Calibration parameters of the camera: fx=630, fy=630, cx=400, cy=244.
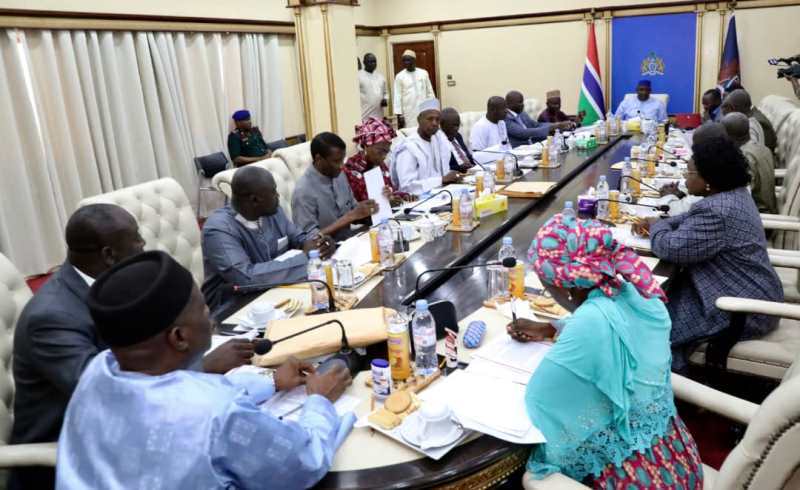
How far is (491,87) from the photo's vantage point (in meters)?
8.72

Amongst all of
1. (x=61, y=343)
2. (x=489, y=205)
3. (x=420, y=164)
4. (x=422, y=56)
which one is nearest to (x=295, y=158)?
(x=420, y=164)

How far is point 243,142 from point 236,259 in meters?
3.80

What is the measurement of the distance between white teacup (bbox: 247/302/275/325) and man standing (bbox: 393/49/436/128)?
6569 mm

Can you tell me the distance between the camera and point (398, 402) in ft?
4.71

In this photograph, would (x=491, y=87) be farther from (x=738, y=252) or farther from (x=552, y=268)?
(x=552, y=268)

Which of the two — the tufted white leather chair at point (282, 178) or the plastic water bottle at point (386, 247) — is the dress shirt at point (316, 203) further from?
the plastic water bottle at point (386, 247)

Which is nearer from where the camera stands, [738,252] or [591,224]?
[591,224]

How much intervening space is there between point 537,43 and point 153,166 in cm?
530

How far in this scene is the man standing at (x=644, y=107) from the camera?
22.6 feet

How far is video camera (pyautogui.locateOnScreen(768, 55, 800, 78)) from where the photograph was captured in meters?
6.28

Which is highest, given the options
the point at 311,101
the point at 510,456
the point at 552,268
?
the point at 311,101

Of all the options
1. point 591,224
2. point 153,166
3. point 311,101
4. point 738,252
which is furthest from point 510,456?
point 153,166

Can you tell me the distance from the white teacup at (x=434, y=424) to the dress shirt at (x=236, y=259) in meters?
1.10

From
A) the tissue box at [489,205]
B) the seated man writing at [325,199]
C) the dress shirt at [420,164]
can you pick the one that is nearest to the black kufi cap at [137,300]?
the seated man writing at [325,199]
